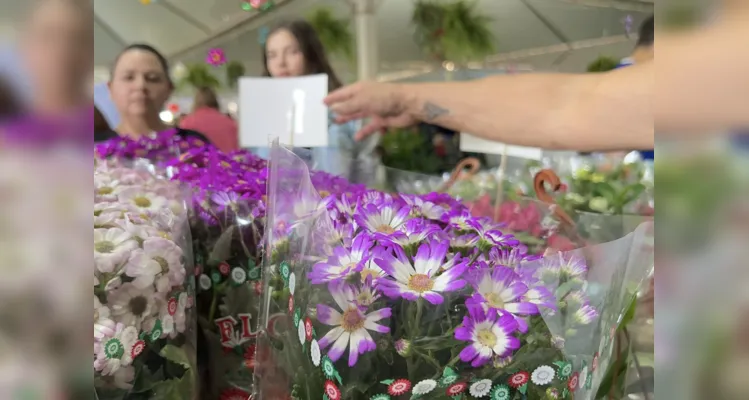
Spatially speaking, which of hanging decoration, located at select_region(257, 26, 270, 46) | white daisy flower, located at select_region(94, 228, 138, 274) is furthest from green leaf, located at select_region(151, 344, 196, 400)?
hanging decoration, located at select_region(257, 26, 270, 46)

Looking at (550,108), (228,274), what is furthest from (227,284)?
(550,108)

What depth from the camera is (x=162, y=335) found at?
53 cm

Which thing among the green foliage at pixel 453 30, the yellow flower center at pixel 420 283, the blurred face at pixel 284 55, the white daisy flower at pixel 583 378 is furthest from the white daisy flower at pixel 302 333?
the green foliage at pixel 453 30

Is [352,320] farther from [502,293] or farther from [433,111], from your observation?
[433,111]

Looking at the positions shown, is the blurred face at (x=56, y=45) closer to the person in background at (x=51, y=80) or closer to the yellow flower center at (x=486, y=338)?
the person in background at (x=51, y=80)

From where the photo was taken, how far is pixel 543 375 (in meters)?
0.42

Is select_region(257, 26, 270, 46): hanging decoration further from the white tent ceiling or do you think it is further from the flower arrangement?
the flower arrangement

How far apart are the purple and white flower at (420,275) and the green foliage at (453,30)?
1.90m

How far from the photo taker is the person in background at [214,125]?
1.90 metres

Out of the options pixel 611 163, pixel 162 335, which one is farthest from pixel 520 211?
pixel 611 163

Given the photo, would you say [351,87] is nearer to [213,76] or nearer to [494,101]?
[494,101]

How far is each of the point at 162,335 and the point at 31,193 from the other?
314mm

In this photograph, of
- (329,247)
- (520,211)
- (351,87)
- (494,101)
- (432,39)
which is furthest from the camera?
(432,39)

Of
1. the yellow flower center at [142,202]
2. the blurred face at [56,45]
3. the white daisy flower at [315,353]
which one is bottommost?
the white daisy flower at [315,353]
